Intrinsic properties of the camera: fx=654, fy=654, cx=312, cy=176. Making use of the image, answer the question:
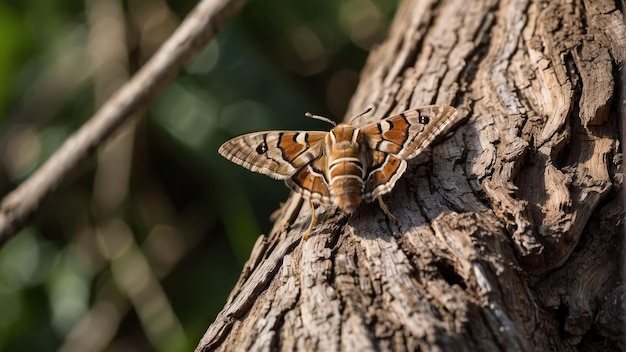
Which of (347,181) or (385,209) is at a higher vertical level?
(347,181)

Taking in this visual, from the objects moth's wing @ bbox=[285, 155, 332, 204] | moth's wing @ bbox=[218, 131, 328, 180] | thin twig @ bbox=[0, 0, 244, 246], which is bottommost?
moth's wing @ bbox=[285, 155, 332, 204]

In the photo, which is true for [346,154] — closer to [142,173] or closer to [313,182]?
[313,182]

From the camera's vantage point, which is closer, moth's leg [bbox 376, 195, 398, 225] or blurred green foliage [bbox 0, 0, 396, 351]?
moth's leg [bbox 376, 195, 398, 225]

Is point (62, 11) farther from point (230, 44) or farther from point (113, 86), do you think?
point (230, 44)

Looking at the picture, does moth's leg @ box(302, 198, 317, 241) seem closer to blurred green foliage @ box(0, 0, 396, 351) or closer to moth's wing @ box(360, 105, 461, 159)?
moth's wing @ box(360, 105, 461, 159)

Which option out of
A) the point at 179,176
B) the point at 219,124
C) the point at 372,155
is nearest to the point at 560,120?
the point at 372,155

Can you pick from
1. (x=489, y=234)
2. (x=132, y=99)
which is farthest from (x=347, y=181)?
(x=132, y=99)

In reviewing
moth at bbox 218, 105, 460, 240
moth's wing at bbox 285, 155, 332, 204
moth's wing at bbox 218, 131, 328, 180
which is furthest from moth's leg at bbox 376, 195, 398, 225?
moth's wing at bbox 218, 131, 328, 180
